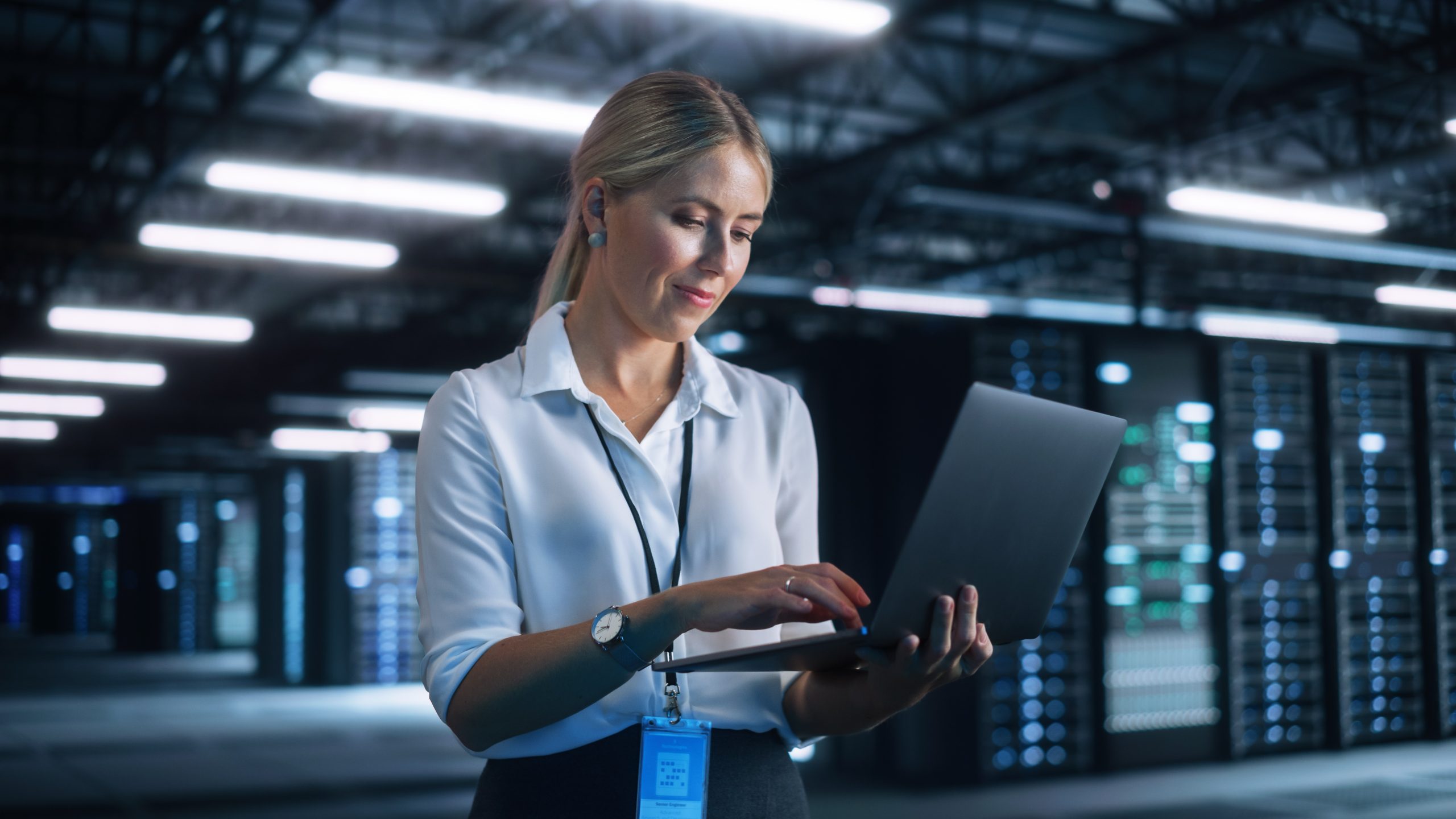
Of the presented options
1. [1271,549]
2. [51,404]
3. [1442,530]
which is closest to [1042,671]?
[1271,549]

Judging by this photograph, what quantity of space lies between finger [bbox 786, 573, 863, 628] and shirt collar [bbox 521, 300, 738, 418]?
0.96 ft

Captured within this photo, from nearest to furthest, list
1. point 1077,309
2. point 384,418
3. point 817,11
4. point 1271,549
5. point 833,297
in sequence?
1. point 817,11
2. point 1271,549
3. point 833,297
4. point 384,418
5. point 1077,309

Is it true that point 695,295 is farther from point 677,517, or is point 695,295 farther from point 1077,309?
point 1077,309

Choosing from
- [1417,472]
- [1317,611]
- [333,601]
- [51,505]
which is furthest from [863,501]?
[51,505]

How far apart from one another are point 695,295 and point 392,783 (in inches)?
284

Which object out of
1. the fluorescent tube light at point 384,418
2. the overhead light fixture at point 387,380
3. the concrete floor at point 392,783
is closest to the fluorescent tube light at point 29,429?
the fluorescent tube light at point 384,418

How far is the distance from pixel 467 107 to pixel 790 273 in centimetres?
1067

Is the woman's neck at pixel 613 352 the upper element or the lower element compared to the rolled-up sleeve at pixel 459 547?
upper

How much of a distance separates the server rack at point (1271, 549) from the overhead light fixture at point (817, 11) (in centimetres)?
323

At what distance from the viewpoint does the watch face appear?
42.6 inches

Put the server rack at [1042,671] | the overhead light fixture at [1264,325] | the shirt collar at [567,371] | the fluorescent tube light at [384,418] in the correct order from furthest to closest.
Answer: the overhead light fixture at [1264,325] → the fluorescent tube light at [384,418] → the server rack at [1042,671] → the shirt collar at [567,371]

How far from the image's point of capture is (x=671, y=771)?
3.84 feet

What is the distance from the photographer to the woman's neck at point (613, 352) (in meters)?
1.32

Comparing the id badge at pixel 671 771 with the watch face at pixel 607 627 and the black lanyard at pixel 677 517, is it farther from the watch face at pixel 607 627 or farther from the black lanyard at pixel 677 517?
the watch face at pixel 607 627
